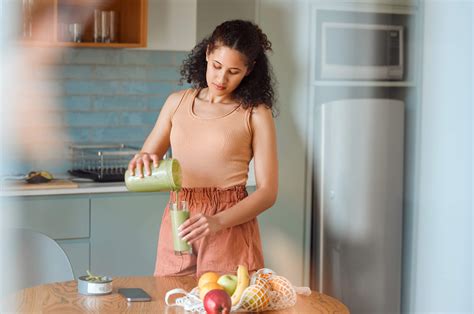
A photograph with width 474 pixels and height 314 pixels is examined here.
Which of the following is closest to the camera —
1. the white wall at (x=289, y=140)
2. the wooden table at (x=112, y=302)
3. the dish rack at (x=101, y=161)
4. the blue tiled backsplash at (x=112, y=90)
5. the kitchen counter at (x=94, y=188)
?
the white wall at (x=289, y=140)

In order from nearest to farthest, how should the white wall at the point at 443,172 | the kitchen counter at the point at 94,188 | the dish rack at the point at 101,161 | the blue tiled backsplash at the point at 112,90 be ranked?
the white wall at the point at 443,172 < the kitchen counter at the point at 94,188 < the dish rack at the point at 101,161 < the blue tiled backsplash at the point at 112,90

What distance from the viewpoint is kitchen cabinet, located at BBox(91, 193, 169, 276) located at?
5.39 ft

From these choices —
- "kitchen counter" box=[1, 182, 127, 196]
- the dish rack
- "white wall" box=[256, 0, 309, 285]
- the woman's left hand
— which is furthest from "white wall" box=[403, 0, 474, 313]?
the dish rack

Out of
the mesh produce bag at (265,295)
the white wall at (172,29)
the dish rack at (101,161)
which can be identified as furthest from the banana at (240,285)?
the white wall at (172,29)

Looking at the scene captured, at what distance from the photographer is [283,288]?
Answer: 81cm

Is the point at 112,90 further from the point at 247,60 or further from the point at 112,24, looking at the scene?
the point at 247,60

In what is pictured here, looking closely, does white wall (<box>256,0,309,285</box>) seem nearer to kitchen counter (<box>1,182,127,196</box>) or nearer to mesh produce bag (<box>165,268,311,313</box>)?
mesh produce bag (<box>165,268,311,313</box>)

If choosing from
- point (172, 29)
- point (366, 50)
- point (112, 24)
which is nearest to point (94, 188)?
point (112, 24)

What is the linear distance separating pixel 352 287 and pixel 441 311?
12 cm

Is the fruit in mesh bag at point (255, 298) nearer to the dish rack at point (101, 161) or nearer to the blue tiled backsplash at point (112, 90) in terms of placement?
the dish rack at point (101, 161)

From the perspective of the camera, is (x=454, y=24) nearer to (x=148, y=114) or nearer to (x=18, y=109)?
(x=18, y=109)

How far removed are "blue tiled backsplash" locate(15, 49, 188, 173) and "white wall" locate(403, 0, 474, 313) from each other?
130cm

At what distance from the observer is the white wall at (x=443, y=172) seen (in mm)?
611

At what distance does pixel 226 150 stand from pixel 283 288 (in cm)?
23
